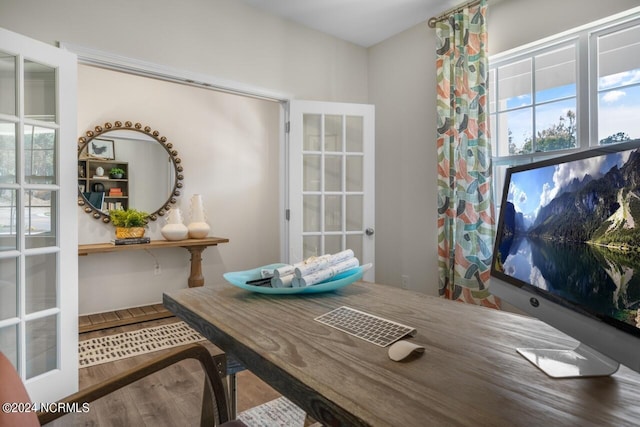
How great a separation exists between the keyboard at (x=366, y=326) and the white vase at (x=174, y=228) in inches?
119

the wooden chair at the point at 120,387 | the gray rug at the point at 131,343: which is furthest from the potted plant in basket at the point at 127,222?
the wooden chair at the point at 120,387

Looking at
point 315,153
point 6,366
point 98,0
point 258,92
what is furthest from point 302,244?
point 6,366

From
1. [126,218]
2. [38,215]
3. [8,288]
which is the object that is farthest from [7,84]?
[126,218]

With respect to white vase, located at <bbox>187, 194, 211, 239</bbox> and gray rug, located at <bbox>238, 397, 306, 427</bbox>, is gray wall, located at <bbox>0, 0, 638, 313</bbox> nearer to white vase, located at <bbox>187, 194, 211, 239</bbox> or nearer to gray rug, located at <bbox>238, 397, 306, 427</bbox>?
white vase, located at <bbox>187, 194, 211, 239</bbox>

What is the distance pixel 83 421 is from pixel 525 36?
11.6 ft

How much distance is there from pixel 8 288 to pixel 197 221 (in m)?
2.04

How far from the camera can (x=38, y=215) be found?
6.36 feet

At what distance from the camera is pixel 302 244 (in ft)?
10.1

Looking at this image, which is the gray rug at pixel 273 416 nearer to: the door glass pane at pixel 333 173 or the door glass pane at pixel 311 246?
the door glass pane at pixel 311 246

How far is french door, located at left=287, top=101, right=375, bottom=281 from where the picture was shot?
10.0 feet

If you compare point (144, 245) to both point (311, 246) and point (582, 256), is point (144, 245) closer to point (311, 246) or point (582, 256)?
point (311, 246)

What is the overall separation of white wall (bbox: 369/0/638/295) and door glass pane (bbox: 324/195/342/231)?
0.54 meters

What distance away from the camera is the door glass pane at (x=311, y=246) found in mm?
3100

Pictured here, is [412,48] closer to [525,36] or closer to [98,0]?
[525,36]
